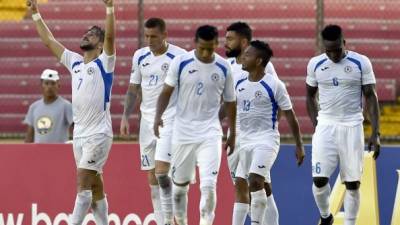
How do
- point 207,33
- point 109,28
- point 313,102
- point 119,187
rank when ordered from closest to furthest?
point 207,33
point 109,28
point 313,102
point 119,187

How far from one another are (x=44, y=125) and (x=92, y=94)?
3349 mm

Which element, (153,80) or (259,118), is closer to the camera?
(259,118)

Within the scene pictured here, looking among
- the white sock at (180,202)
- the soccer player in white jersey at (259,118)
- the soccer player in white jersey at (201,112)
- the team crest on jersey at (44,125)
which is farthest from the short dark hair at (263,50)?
the team crest on jersey at (44,125)

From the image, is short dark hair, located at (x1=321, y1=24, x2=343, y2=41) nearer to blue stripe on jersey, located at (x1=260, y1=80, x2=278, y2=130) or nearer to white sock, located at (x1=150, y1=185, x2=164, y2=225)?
blue stripe on jersey, located at (x1=260, y1=80, x2=278, y2=130)

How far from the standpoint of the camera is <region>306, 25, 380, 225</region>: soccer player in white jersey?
14594 mm

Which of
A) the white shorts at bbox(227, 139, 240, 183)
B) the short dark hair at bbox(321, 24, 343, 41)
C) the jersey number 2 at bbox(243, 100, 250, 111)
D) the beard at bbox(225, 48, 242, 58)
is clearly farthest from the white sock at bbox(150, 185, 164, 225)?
the short dark hair at bbox(321, 24, 343, 41)

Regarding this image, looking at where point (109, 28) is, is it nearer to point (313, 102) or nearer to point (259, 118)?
point (259, 118)

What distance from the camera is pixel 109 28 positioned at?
14.0m

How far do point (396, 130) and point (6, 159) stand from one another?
6.49 meters

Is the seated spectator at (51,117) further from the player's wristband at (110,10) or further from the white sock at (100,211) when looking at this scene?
the player's wristband at (110,10)

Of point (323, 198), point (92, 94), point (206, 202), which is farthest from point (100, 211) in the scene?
point (323, 198)

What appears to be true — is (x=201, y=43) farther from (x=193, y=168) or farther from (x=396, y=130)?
(x=396, y=130)

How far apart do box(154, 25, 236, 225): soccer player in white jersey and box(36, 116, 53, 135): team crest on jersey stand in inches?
151

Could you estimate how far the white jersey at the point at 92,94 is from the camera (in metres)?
14.3
